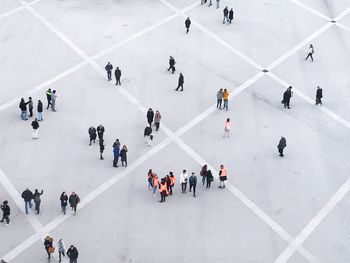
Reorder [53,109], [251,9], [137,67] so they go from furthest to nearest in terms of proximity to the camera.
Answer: [251,9] < [137,67] < [53,109]

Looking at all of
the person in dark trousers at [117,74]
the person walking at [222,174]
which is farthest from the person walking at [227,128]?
the person in dark trousers at [117,74]

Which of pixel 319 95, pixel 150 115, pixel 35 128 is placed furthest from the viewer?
pixel 319 95

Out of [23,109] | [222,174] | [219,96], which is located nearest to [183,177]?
[222,174]

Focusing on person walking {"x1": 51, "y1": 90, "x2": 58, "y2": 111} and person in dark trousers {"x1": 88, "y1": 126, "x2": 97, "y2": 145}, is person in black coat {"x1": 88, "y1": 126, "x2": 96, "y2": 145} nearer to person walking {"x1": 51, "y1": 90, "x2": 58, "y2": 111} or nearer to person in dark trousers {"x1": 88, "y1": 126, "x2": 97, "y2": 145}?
person in dark trousers {"x1": 88, "y1": 126, "x2": 97, "y2": 145}

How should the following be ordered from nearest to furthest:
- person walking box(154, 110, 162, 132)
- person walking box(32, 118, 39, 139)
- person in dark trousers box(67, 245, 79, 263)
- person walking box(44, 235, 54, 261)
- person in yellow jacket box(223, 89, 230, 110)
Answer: person in dark trousers box(67, 245, 79, 263), person walking box(44, 235, 54, 261), person walking box(32, 118, 39, 139), person walking box(154, 110, 162, 132), person in yellow jacket box(223, 89, 230, 110)

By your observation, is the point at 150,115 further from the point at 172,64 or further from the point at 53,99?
the point at 172,64

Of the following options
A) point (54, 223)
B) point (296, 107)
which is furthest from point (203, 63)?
point (54, 223)

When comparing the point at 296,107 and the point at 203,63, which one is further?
the point at 203,63

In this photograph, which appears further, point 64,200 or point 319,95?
point 319,95

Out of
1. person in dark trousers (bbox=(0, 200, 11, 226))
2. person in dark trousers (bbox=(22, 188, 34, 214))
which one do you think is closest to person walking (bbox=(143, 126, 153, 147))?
person in dark trousers (bbox=(22, 188, 34, 214))

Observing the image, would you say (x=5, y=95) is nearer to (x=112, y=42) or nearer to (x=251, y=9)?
(x=112, y=42)

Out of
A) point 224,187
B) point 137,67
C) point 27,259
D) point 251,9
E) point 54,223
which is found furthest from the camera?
point 251,9
